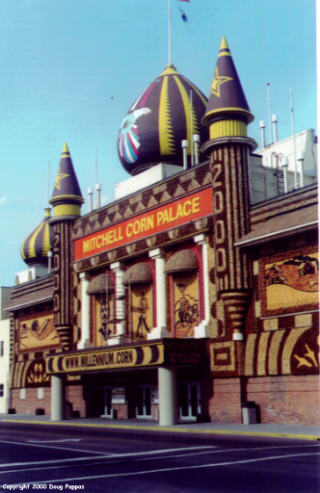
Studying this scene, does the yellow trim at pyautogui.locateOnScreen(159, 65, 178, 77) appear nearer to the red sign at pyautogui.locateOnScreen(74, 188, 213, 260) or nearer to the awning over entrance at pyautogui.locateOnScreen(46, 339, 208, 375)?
the red sign at pyautogui.locateOnScreen(74, 188, 213, 260)

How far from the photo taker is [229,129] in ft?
114

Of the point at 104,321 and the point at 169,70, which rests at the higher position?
the point at 169,70

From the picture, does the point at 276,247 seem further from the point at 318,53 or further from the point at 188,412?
the point at 318,53

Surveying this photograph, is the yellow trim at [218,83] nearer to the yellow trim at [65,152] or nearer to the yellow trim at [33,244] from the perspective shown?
the yellow trim at [65,152]

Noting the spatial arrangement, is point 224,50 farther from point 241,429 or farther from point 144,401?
point 144,401

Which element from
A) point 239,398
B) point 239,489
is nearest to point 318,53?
point 239,489

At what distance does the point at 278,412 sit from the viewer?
30922 millimetres

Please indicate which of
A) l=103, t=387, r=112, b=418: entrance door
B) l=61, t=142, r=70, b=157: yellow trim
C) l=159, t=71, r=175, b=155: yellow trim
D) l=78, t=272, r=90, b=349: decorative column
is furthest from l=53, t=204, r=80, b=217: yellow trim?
l=103, t=387, r=112, b=418: entrance door

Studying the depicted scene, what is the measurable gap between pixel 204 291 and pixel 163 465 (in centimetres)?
1929

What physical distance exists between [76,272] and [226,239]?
1670cm

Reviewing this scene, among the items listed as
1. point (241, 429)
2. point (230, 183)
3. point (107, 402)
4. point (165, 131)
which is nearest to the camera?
point (241, 429)

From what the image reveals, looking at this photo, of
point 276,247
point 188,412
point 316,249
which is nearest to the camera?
point 316,249

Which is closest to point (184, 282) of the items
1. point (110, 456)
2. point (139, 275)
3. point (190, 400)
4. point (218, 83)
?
point (139, 275)

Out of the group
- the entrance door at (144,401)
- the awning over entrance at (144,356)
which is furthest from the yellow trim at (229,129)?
the entrance door at (144,401)
